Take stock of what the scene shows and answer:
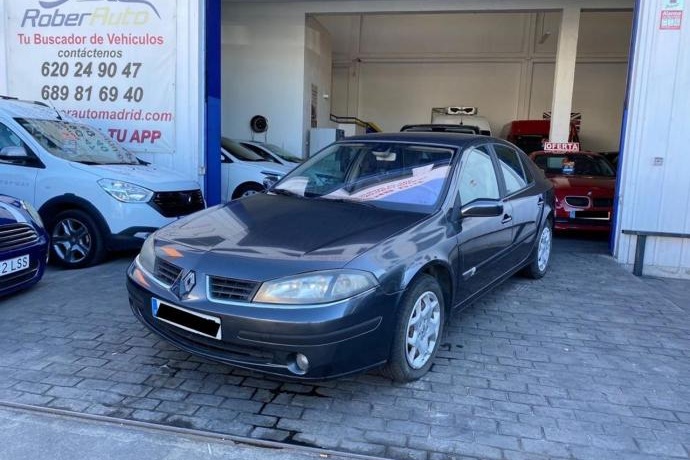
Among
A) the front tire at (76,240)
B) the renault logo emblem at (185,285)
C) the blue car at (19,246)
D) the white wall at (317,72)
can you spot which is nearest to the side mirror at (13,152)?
the front tire at (76,240)

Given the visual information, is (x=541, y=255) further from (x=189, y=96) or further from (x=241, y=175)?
(x=241, y=175)

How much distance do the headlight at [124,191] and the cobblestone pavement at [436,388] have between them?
4.59 feet

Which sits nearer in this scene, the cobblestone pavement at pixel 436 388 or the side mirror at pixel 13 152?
the cobblestone pavement at pixel 436 388

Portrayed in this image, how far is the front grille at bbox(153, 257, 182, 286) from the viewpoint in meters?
3.00

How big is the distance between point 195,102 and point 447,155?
4742 mm

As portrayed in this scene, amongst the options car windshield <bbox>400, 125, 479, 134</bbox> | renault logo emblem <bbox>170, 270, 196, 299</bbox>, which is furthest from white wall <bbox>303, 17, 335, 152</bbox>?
renault logo emblem <bbox>170, 270, 196, 299</bbox>

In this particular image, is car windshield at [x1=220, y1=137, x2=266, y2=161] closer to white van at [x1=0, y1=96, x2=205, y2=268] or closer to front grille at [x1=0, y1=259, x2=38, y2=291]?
white van at [x1=0, y1=96, x2=205, y2=268]

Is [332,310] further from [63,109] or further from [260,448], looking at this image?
[63,109]

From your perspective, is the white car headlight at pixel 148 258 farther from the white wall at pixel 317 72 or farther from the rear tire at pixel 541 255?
the white wall at pixel 317 72

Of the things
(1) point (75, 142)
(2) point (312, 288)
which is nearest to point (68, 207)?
(1) point (75, 142)

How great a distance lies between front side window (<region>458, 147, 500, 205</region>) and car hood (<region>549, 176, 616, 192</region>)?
14.1 ft

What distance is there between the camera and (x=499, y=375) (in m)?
3.45

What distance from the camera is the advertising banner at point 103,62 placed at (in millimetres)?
7633

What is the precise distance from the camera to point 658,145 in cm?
638
